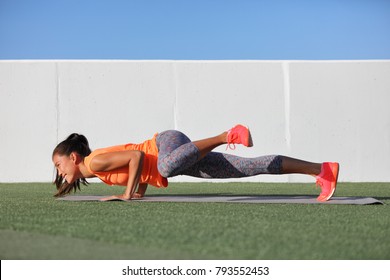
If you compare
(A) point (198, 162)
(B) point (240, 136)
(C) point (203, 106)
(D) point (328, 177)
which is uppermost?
(C) point (203, 106)

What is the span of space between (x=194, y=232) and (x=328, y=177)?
1673 millimetres

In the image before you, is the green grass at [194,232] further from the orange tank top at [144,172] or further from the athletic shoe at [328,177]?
the orange tank top at [144,172]

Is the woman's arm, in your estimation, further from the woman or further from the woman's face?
the woman's face

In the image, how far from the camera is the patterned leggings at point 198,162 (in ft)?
13.2

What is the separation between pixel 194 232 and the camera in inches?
108

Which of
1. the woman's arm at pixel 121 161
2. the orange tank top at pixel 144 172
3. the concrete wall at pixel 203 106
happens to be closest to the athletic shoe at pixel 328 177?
the orange tank top at pixel 144 172

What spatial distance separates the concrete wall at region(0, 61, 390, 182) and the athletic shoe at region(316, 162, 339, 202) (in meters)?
3.84

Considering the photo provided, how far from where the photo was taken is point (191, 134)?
8133mm

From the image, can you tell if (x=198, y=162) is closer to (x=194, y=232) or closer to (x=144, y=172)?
(x=144, y=172)

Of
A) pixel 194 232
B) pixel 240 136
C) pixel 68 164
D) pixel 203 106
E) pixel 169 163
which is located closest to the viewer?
pixel 194 232

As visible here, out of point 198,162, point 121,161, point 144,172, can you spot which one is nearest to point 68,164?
point 121,161

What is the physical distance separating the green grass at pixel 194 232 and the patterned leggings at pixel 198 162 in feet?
0.91
